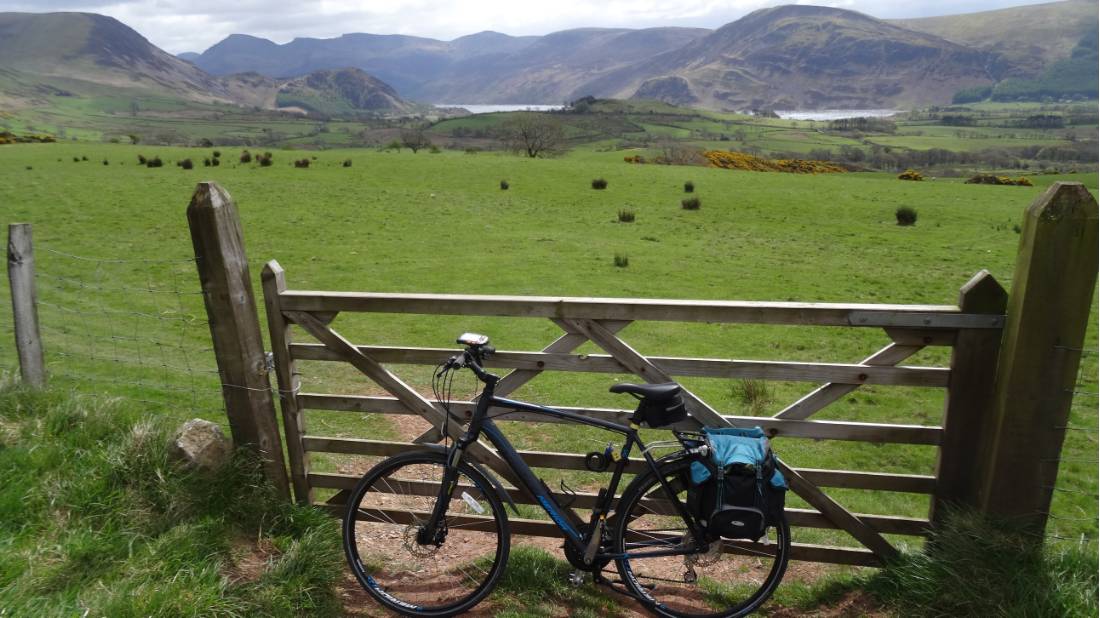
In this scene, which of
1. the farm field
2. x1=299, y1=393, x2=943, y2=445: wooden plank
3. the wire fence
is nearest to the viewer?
x1=299, y1=393, x2=943, y2=445: wooden plank

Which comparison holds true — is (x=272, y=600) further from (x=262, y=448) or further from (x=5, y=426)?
(x=5, y=426)

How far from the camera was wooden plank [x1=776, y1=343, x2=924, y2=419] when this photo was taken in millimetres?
5316

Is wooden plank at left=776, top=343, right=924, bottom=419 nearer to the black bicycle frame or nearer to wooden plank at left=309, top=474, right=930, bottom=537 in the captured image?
wooden plank at left=309, top=474, right=930, bottom=537

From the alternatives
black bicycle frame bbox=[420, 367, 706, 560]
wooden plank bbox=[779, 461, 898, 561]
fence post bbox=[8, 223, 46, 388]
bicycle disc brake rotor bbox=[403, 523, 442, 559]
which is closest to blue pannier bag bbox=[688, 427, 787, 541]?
black bicycle frame bbox=[420, 367, 706, 560]

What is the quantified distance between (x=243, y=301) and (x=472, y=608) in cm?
303

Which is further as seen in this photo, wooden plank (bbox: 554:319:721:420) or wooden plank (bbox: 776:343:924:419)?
wooden plank (bbox: 554:319:721:420)

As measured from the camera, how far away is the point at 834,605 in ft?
18.2

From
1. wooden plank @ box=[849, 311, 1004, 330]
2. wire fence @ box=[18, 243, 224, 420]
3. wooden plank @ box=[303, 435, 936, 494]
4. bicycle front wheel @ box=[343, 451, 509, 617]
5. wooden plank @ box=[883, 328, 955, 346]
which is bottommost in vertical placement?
wire fence @ box=[18, 243, 224, 420]

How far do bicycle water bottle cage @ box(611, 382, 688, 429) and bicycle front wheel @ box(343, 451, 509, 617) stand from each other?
1.24m

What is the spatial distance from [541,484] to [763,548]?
5.97ft

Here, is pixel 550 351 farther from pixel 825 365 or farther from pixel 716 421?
pixel 825 365

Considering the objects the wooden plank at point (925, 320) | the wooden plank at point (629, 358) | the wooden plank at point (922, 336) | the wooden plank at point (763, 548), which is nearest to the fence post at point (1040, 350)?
the wooden plank at point (925, 320)

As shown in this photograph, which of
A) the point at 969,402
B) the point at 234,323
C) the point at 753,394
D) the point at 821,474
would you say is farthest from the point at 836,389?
the point at 753,394

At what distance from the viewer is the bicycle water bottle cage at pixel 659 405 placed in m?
4.85
